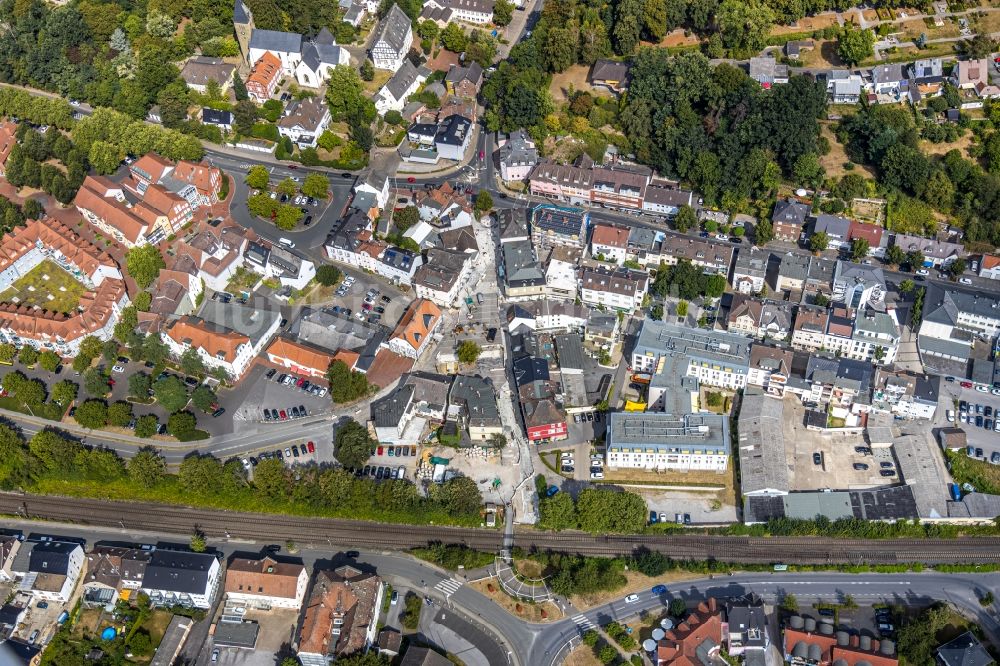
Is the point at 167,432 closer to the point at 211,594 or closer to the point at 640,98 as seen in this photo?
the point at 211,594

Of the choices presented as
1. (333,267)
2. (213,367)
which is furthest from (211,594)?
(333,267)

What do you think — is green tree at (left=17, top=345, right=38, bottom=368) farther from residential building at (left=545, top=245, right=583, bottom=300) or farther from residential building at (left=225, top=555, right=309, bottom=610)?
residential building at (left=545, top=245, right=583, bottom=300)

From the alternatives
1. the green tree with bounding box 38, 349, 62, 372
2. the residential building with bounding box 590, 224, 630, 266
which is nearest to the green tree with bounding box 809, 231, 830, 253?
the residential building with bounding box 590, 224, 630, 266

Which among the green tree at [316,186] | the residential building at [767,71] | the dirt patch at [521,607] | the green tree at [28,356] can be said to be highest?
the residential building at [767,71]

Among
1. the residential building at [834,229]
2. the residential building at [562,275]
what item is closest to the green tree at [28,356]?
the residential building at [562,275]

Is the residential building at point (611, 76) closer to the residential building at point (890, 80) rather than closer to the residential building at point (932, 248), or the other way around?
the residential building at point (890, 80)

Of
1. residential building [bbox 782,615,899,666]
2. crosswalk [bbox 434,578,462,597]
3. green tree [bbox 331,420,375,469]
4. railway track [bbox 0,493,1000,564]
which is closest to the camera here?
residential building [bbox 782,615,899,666]
